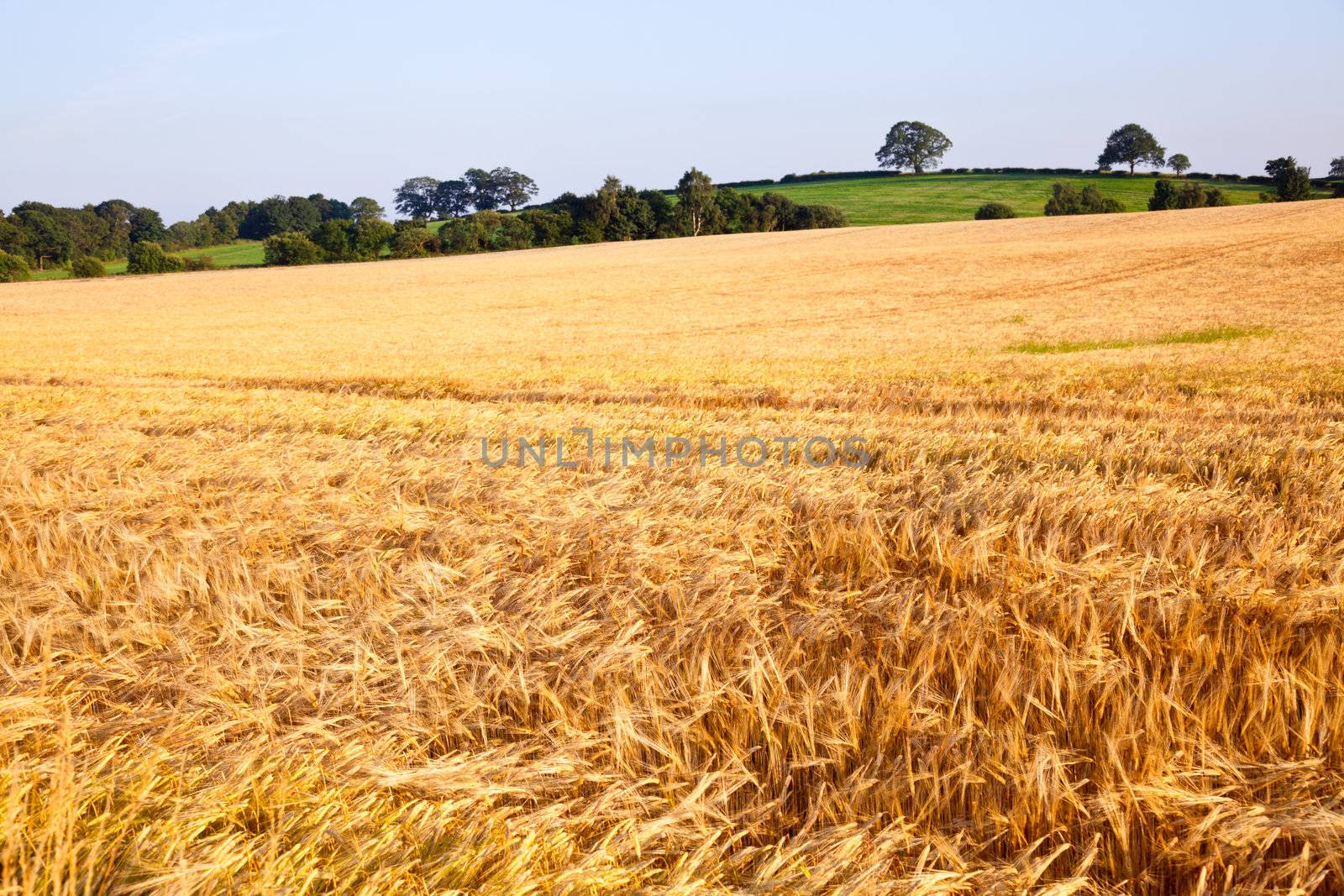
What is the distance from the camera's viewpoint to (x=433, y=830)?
62.4 inches

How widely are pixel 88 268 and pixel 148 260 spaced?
15.8 ft

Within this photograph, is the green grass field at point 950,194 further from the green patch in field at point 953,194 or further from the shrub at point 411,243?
the shrub at point 411,243

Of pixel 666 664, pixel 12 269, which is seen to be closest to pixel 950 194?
pixel 666 664

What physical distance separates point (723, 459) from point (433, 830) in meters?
3.47

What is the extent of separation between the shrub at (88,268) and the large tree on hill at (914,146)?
105792 mm

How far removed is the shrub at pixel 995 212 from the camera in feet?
236

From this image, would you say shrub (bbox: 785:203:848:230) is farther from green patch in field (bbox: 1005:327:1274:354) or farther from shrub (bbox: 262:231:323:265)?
green patch in field (bbox: 1005:327:1274:354)

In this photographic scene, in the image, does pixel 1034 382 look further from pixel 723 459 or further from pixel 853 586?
pixel 853 586

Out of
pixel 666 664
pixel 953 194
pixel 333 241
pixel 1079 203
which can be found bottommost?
pixel 666 664

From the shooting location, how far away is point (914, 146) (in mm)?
115688

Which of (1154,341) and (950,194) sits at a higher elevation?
(950,194)

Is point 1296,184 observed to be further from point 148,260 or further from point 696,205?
point 148,260

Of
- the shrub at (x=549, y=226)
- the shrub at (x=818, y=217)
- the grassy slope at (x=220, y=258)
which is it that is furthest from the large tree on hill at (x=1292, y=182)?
the grassy slope at (x=220, y=258)

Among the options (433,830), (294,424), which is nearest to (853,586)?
(433,830)
